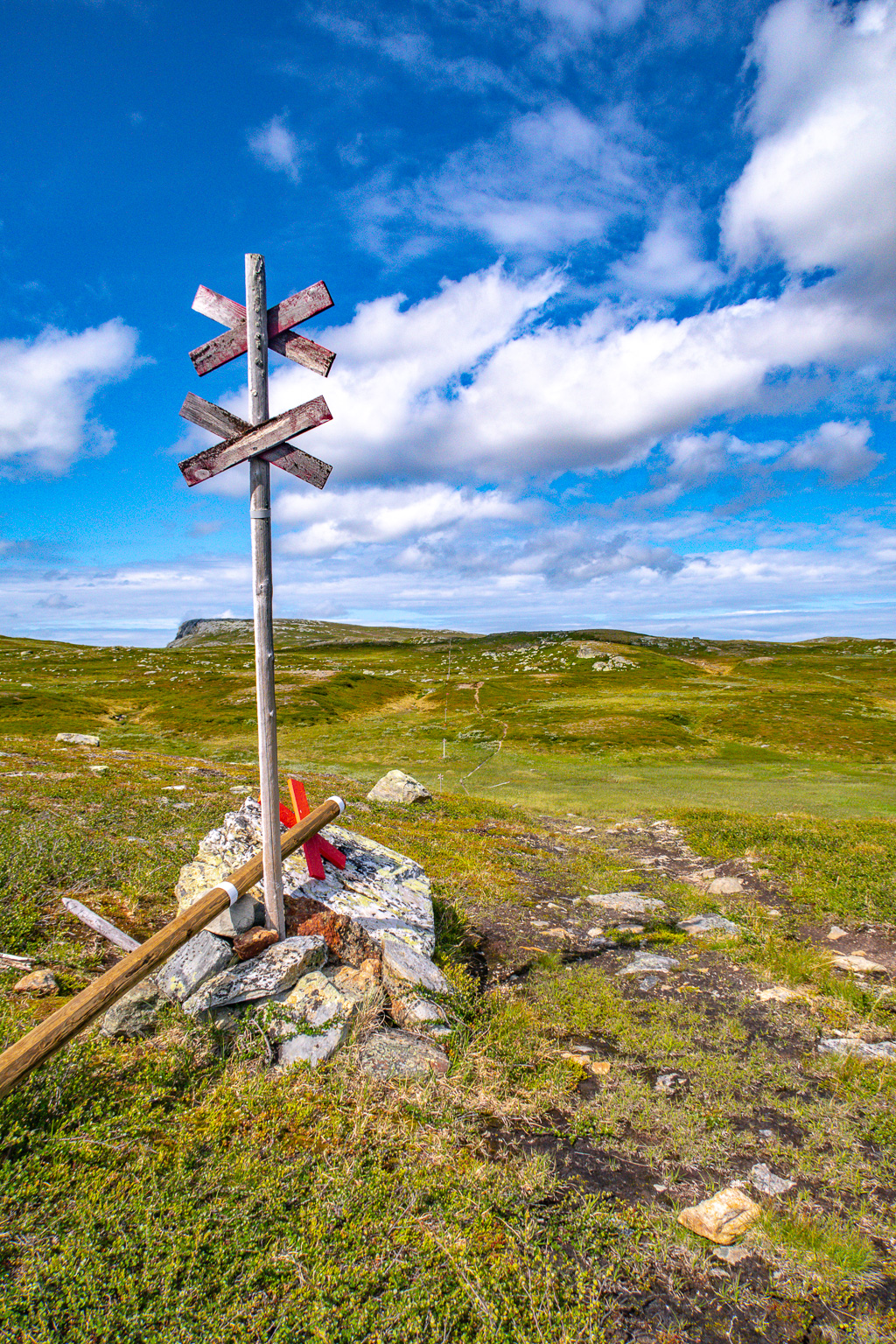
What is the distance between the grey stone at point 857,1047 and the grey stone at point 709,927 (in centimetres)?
363

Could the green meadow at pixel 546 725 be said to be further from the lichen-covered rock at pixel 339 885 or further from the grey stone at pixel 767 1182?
the grey stone at pixel 767 1182

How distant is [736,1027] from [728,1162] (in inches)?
115

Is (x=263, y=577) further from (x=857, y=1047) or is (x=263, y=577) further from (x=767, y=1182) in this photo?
(x=857, y=1047)

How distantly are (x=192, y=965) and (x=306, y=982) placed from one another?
136cm

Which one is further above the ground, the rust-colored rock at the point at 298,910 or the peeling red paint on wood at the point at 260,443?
the peeling red paint on wood at the point at 260,443

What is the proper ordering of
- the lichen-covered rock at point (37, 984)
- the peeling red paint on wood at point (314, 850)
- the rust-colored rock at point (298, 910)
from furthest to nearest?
the peeling red paint on wood at point (314, 850) → the rust-colored rock at point (298, 910) → the lichen-covered rock at point (37, 984)

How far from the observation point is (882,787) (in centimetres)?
3052

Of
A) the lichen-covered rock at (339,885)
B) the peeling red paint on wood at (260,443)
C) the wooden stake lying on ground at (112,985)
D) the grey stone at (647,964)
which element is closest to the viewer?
the wooden stake lying on ground at (112,985)

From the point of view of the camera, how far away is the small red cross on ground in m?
9.98

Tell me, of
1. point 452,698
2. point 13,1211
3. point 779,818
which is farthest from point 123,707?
point 13,1211

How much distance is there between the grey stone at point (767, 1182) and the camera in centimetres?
580

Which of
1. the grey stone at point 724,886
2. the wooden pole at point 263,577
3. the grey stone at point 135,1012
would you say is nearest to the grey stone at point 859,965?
the grey stone at point 724,886

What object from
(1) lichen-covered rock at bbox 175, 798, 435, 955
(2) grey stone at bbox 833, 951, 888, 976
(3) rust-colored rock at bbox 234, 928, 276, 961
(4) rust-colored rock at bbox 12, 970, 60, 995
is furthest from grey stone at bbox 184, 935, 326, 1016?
(2) grey stone at bbox 833, 951, 888, 976

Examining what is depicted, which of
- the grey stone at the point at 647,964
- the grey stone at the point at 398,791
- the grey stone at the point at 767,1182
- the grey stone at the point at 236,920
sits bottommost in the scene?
the grey stone at the point at 398,791
